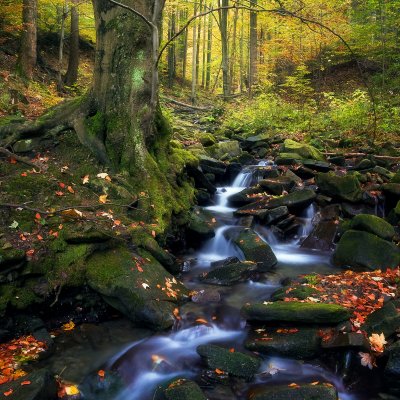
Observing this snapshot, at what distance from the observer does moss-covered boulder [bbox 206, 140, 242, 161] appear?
1369 centimetres

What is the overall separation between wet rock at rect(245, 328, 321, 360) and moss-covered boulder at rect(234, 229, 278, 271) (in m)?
2.60

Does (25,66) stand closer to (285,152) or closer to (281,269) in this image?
(285,152)

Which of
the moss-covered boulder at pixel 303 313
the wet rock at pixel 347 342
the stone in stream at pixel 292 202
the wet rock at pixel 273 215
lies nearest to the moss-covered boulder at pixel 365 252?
the wet rock at pixel 273 215

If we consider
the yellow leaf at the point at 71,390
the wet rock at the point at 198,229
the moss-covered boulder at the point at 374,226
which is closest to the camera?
the yellow leaf at the point at 71,390

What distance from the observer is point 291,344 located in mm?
4742

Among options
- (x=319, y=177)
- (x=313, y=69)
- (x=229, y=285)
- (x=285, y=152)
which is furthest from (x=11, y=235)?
(x=313, y=69)

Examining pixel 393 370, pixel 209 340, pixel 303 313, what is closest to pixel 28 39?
pixel 209 340

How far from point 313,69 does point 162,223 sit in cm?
1815

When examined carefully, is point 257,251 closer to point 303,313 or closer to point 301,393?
point 303,313

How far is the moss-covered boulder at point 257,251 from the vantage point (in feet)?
25.0

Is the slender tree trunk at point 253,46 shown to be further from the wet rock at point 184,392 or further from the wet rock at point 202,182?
the wet rock at point 184,392

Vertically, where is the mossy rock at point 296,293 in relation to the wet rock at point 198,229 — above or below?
below

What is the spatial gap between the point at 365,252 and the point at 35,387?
5.98 metres

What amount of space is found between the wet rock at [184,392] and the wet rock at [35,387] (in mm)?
1157
